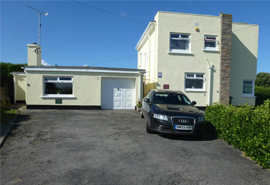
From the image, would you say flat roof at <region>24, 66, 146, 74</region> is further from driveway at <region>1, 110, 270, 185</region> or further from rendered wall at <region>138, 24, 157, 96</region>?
driveway at <region>1, 110, 270, 185</region>

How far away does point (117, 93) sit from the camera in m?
12.5

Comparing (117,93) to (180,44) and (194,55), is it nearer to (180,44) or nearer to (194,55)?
(180,44)

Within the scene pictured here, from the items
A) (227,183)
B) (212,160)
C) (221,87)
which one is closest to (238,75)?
(221,87)

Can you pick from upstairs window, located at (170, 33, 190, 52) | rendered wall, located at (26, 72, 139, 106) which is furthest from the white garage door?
upstairs window, located at (170, 33, 190, 52)

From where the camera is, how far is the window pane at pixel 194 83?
13516 millimetres

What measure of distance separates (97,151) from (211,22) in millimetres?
12668

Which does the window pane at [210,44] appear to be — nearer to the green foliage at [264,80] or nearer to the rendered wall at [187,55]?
the rendered wall at [187,55]

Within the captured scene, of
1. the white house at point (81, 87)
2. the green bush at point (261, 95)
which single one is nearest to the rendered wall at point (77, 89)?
the white house at point (81, 87)

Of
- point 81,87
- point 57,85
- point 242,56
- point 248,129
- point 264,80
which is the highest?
point 242,56

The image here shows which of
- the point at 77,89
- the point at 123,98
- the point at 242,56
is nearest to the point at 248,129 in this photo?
the point at 123,98

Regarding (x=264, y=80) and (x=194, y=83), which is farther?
(x=264, y=80)

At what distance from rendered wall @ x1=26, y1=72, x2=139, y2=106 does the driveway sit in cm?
525

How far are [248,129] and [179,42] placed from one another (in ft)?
32.0

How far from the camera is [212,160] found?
4465mm
